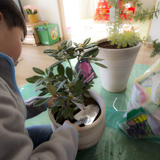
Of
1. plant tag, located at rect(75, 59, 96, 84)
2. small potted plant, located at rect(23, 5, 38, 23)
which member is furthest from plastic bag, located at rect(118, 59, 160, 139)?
small potted plant, located at rect(23, 5, 38, 23)

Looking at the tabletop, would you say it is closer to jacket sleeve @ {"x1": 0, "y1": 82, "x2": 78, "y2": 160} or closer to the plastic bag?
the plastic bag

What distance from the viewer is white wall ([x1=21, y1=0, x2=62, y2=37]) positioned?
261 centimetres

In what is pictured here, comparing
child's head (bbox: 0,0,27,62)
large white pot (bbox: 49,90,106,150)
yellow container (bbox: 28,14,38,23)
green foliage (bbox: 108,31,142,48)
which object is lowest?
large white pot (bbox: 49,90,106,150)

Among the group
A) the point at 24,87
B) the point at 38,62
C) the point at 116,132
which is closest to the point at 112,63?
the point at 116,132

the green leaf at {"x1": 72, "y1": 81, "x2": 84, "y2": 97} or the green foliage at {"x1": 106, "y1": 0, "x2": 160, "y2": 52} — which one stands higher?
the green foliage at {"x1": 106, "y1": 0, "x2": 160, "y2": 52}

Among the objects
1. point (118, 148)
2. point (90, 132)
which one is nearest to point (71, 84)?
point (90, 132)

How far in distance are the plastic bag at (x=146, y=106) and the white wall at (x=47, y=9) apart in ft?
8.77

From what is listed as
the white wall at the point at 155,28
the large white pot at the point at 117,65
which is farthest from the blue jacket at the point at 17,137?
the white wall at the point at 155,28

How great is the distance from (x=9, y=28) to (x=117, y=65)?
76 cm

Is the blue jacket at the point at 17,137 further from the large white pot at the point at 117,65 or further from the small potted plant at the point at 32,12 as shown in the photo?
the small potted plant at the point at 32,12

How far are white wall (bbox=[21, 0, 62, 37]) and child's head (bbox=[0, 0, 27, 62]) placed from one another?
2482 millimetres

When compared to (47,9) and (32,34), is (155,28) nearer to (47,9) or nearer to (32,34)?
(47,9)

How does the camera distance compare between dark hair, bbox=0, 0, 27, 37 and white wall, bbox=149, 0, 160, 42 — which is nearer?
dark hair, bbox=0, 0, 27, 37

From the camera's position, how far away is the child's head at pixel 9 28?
446 mm
